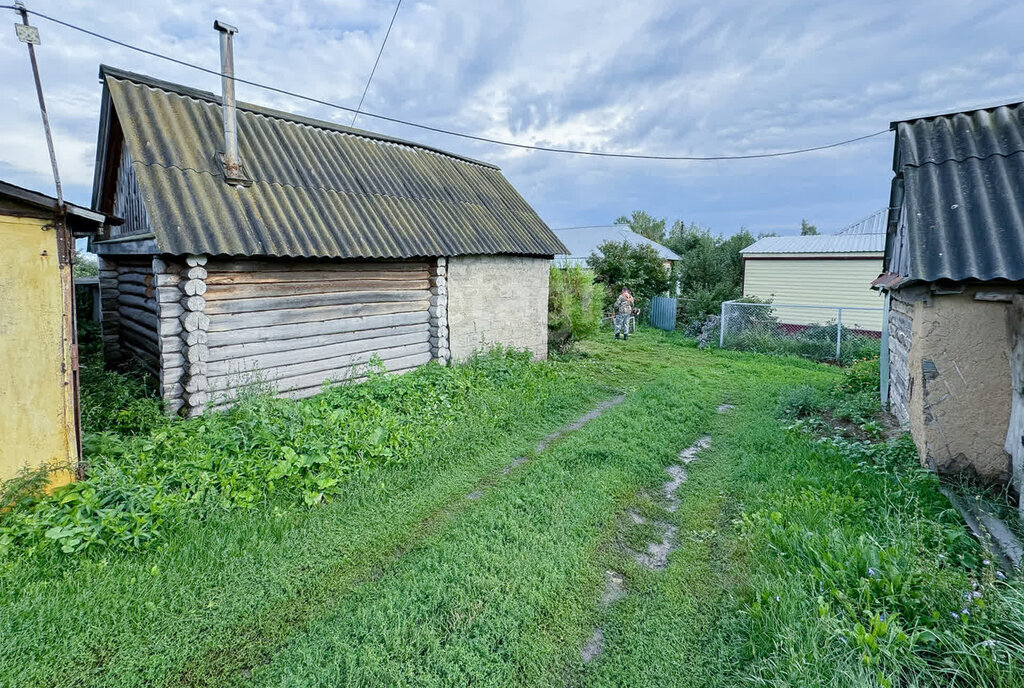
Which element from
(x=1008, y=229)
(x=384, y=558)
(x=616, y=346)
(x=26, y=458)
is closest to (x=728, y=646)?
(x=384, y=558)

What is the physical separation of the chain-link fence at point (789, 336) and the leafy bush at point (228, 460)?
10.7m

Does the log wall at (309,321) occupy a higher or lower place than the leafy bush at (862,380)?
higher

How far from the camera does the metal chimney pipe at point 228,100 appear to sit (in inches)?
289

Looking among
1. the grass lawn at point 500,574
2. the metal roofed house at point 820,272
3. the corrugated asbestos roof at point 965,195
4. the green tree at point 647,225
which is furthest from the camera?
the green tree at point 647,225

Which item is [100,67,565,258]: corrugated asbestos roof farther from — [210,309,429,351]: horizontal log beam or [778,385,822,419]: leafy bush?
[778,385,822,419]: leafy bush

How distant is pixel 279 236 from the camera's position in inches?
284

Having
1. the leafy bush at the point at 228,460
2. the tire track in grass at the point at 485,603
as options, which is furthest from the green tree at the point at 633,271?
the tire track in grass at the point at 485,603

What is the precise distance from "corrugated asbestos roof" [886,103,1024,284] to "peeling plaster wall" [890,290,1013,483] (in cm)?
41

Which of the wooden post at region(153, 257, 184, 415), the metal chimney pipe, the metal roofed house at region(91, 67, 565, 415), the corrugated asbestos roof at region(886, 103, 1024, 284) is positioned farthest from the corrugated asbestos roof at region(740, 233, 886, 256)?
the wooden post at region(153, 257, 184, 415)

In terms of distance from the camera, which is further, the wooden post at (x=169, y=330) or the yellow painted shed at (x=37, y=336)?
the wooden post at (x=169, y=330)

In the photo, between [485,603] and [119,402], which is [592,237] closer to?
[119,402]

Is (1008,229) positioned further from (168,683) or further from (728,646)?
(168,683)

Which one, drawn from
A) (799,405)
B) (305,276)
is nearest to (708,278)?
(799,405)

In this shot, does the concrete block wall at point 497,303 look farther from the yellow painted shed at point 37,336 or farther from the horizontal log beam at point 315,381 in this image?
the yellow painted shed at point 37,336
